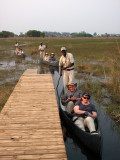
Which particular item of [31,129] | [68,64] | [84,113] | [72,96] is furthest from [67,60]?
[31,129]

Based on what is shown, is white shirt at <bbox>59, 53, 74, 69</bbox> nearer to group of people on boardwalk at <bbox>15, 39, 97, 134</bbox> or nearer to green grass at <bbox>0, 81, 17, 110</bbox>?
group of people on boardwalk at <bbox>15, 39, 97, 134</bbox>

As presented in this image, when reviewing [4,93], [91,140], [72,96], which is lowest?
[91,140]

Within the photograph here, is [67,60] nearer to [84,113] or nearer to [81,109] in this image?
[81,109]

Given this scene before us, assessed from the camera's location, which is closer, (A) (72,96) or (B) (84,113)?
(B) (84,113)

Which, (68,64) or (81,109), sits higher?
(68,64)

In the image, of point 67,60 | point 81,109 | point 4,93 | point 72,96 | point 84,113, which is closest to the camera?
point 84,113

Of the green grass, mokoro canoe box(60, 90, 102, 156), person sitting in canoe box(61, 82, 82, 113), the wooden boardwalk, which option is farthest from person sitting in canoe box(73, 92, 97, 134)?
the green grass

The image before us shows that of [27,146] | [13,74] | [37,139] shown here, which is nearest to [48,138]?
[37,139]

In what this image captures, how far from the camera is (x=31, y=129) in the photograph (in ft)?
15.8

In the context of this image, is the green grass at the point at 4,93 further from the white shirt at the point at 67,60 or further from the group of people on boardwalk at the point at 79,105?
the white shirt at the point at 67,60

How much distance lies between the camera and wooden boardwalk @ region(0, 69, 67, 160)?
379 centimetres

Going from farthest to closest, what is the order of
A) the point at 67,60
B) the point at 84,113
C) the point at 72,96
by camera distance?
the point at 67,60 < the point at 72,96 < the point at 84,113

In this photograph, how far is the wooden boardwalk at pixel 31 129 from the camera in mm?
3795

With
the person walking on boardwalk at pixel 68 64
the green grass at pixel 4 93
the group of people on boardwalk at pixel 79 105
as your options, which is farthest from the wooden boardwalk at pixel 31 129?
the person walking on boardwalk at pixel 68 64
